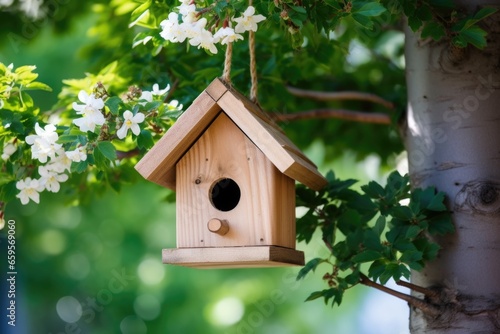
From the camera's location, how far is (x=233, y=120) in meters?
2.21

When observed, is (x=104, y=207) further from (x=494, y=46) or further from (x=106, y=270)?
(x=494, y=46)

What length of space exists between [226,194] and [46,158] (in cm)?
56

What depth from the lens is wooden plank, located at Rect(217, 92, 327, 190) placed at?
83.4 inches

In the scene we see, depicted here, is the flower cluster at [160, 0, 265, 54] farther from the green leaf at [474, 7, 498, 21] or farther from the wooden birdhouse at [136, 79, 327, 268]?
the green leaf at [474, 7, 498, 21]

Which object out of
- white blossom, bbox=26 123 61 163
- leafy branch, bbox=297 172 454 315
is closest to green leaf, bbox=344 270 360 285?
leafy branch, bbox=297 172 454 315

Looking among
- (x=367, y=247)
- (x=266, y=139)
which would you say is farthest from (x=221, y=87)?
(x=367, y=247)

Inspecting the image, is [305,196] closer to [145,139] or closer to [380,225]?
[380,225]

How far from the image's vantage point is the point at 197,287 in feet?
23.4

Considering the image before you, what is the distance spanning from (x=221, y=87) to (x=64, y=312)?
5.69m

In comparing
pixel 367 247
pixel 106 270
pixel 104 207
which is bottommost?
pixel 367 247

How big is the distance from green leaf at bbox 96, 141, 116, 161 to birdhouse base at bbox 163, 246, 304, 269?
1.06 ft

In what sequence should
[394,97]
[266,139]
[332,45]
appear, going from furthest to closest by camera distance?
[394,97] < [332,45] < [266,139]

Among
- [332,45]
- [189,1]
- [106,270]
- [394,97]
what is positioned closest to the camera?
[189,1]

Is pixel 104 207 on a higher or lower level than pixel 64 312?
higher
